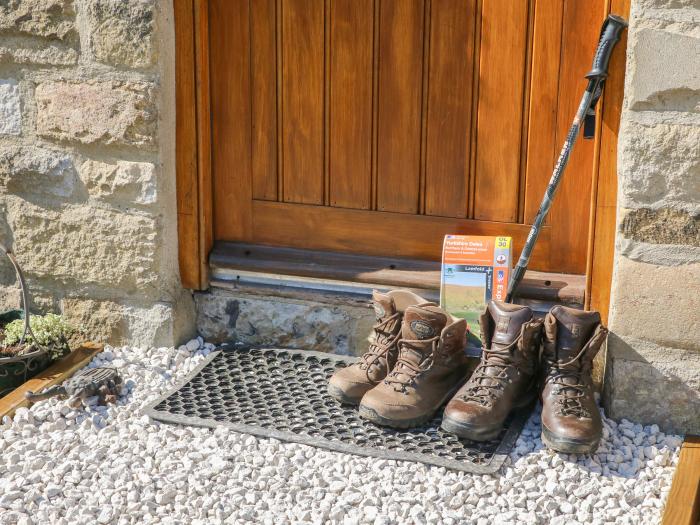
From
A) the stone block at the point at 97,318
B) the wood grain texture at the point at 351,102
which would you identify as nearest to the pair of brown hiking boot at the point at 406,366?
the wood grain texture at the point at 351,102

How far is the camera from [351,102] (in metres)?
3.26

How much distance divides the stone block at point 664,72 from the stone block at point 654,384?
695 millimetres

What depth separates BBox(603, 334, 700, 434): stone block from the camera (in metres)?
2.83

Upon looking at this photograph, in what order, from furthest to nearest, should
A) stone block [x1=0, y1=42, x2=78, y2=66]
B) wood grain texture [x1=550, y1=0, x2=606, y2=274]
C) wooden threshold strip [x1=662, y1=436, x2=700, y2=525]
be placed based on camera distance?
1. stone block [x1=0, y1=42, x2=78, y2=66]
2. wood grain texture [x1=550, y1=0, x2=606, y2=274]
3. wooden threshold strip [x1=662, y1=436, x2=700, y2=525]

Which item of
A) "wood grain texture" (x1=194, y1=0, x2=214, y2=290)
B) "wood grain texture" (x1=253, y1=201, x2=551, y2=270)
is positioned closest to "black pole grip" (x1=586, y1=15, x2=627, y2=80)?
"wood grain texture" (x1=253, y1=201, x2=551, y2=270)

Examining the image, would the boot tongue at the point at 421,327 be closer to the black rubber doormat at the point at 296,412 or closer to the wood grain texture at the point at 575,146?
the black rubber doormat at the point at 296,412

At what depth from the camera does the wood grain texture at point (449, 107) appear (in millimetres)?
3080

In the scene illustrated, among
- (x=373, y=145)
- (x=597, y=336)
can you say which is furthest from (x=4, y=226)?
(x=597, y=336)

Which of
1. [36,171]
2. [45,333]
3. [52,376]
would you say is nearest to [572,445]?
[52,376]

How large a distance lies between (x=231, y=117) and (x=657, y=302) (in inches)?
61.4

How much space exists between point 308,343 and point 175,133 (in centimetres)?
86

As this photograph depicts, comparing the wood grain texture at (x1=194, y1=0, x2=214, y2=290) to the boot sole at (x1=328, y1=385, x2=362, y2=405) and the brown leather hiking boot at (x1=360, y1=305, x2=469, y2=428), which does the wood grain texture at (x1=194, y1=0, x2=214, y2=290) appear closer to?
the boot sole at (x1=328, y1=385, x2=362, y2=405)

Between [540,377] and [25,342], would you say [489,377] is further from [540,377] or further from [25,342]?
[25,342]

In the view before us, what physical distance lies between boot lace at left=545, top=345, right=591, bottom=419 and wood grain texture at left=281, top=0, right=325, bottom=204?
3.44ft
